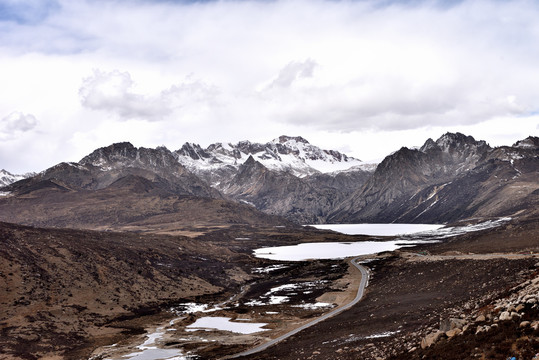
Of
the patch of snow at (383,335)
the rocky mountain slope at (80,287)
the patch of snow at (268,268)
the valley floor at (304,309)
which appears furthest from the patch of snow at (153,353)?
the patch of snow at (268,268)

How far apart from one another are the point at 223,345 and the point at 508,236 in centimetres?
11562

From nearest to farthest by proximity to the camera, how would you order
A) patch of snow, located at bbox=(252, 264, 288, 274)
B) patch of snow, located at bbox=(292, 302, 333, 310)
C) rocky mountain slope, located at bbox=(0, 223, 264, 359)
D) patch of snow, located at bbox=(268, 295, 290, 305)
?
rocky mountain slope, located at bbox=(0, 223, 264, 359), patch of snow, located at bbox=(292, 302, 333, 310), patch of snow, located at bbox=(268, 295, 290, 305), patch of snow, located at bbox=(252, 264, 288, 274)

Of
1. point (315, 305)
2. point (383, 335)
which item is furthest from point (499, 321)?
point (315, 305)

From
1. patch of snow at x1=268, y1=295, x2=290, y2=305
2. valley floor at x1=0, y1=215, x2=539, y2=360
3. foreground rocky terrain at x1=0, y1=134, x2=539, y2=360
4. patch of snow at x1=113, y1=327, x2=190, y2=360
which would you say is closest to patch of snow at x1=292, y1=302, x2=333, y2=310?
foreground rocky terrain at x1=0, y1=134, x2=539, y2=360

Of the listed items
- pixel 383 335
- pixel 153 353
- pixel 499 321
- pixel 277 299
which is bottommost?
pixel 277 299

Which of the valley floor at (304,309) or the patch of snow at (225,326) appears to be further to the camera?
the patch of snow at (225,326)

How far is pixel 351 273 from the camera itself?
129125mm

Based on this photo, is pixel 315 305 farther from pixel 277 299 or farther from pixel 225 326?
pixel 225 326

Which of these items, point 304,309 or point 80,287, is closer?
point 304,309

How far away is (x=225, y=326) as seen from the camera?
76750 mm

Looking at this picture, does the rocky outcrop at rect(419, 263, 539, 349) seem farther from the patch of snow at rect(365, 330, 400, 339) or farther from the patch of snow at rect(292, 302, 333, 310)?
the patch of snow at rect(292, 302, 333, 310)

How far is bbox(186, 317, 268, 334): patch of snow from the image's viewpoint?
240ft

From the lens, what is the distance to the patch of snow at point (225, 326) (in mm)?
73250

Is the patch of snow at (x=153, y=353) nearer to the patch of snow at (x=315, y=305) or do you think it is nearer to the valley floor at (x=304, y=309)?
the valley floor at (x=304, y=309)
